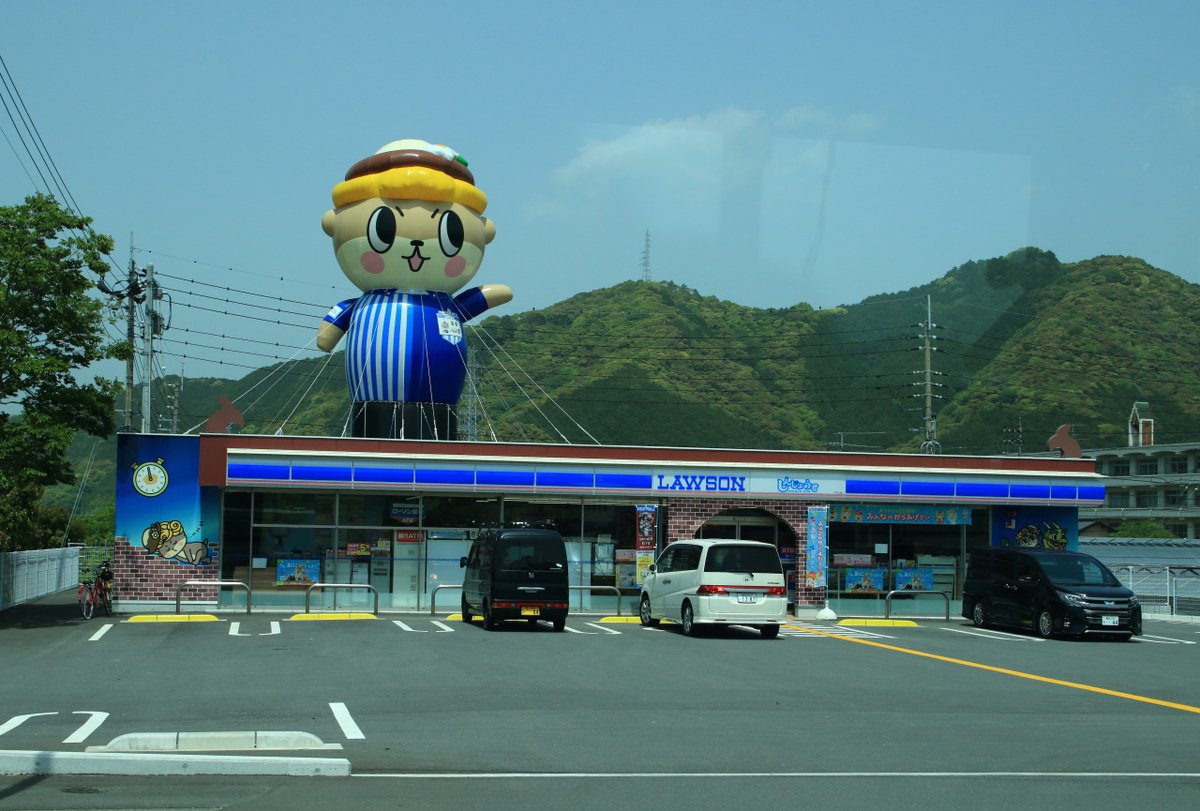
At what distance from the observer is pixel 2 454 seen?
22.8 m

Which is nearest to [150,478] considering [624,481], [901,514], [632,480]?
[624,481]

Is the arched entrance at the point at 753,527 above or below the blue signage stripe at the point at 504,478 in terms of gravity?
below

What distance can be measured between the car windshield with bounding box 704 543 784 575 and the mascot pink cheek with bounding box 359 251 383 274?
37.4 ft

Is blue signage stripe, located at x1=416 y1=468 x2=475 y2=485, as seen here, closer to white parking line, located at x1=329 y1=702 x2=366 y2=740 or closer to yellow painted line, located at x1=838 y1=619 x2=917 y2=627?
yellow painted line, located at x1=838 y1=619 x2=917 y2=627

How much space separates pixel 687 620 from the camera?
22578 mm

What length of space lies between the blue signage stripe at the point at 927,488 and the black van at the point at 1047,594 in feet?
11.9

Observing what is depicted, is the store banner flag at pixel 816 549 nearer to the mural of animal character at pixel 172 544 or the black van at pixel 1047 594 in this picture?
the black van at pixel 1047 594

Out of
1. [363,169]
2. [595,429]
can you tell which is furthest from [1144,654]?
[595,429]

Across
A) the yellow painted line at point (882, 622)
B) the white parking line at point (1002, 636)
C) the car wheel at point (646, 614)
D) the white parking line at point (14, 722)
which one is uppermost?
the white parking line at point (14, 722)

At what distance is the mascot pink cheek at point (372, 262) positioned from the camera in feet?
93.9

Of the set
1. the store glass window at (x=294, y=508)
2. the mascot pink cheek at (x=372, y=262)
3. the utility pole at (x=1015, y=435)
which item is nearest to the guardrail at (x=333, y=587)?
the store glass window at (x=294, y=508)

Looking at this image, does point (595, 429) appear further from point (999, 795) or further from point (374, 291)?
point (999, 795)

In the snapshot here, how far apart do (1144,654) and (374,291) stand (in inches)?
722

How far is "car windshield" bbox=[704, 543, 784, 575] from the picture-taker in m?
22.2
